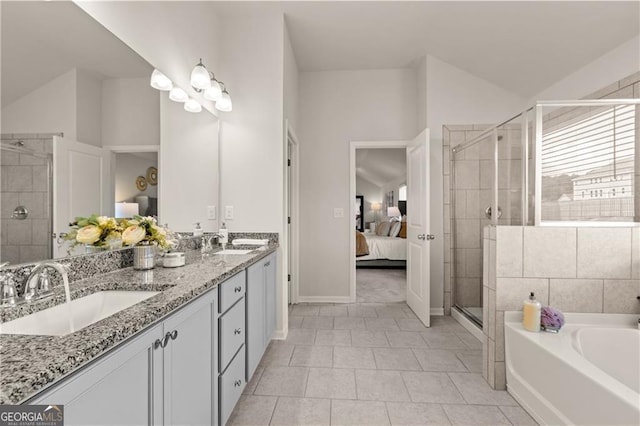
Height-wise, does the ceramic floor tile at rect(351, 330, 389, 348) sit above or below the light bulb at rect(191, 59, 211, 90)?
below

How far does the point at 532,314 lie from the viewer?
5.87ft

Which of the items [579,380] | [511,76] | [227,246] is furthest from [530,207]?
[227,246]

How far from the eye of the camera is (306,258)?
385 cm

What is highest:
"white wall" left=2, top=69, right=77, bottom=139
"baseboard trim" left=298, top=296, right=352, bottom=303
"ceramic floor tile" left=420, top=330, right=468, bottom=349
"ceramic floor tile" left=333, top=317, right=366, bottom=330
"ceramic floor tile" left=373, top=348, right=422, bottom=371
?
"white wall" left=2, top=69, right=77, bottom=139

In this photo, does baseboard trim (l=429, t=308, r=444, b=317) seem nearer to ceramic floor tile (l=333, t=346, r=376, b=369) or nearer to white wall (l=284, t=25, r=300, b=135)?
ceramic floor tile (l=333, t=346, r=376, b=369)

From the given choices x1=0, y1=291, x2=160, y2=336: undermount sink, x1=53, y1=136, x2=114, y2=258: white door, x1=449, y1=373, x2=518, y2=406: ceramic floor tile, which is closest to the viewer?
x1=0, y1=291, x2=160, y2=336: undermount sink

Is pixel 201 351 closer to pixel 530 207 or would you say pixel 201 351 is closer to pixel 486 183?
pixel 530 207

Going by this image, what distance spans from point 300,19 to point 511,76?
2.30 m

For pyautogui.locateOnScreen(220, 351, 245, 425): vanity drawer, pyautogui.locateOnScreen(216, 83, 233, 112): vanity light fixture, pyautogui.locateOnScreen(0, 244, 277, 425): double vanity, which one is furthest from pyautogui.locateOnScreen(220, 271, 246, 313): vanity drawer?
pyautogui.locateOnScreen(216, 83, 233, 112): vanity light fixture

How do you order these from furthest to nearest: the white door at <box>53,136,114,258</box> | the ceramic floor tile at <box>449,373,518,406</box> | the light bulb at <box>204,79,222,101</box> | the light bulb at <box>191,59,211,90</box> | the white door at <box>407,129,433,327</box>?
the white door at <box>407,129,433,327</box>
the light bulb at <box>204,79,222,101</box>
the light bulb at <box>191,59,211,90</box>
the ceramic floor tile at <box>449,373,518,406</box>
the white door at <box>53,136,114,258</box>

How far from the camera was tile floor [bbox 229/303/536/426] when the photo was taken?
1703 mm

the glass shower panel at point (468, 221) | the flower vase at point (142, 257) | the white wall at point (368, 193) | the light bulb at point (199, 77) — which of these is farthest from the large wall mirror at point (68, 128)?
the white wall at point (368, 193)

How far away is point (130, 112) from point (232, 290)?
1095 millimetres

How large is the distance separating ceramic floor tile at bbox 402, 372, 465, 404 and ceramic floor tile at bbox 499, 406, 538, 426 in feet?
0.75
